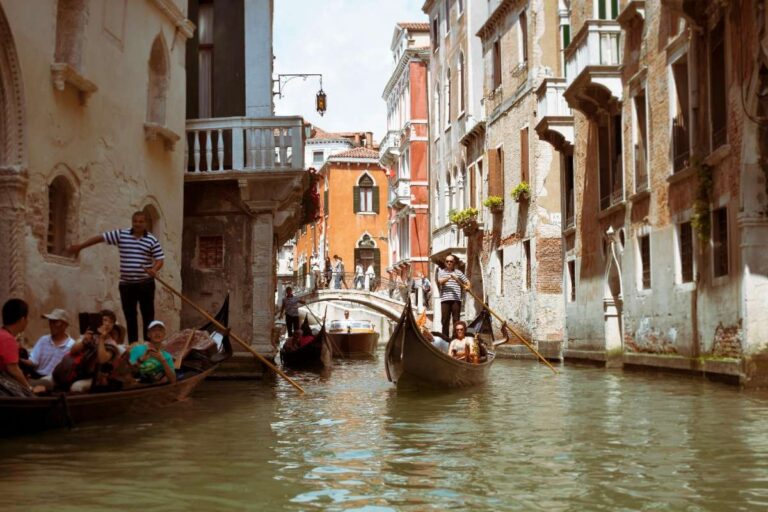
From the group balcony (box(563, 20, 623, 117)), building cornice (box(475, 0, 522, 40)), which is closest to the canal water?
balcony (box(563, 20, 623, 117))

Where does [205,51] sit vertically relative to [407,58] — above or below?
below

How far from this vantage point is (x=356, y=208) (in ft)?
151

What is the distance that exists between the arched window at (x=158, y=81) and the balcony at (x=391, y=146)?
2537 centimetres

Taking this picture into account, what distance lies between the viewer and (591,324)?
16.1m

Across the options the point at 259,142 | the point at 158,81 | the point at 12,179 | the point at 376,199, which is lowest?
the point at 12,179

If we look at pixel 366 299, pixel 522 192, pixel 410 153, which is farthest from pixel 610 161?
pixel 410 153

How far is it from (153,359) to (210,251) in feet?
16.2

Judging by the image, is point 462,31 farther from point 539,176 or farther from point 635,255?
point 635,255

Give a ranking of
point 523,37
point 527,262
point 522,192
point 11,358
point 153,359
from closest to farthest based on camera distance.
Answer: point 11,358, point 153,359, point 522,192, point 527,262, point 523,37

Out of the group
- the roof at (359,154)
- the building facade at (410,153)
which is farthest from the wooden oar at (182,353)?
the roof at (359,154)

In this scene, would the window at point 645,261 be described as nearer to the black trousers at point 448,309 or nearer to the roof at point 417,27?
the black trousers at point 448,309

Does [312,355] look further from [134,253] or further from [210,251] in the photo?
[134,253]

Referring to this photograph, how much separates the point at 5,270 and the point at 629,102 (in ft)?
28.6

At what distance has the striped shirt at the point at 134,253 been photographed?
9141 mm
